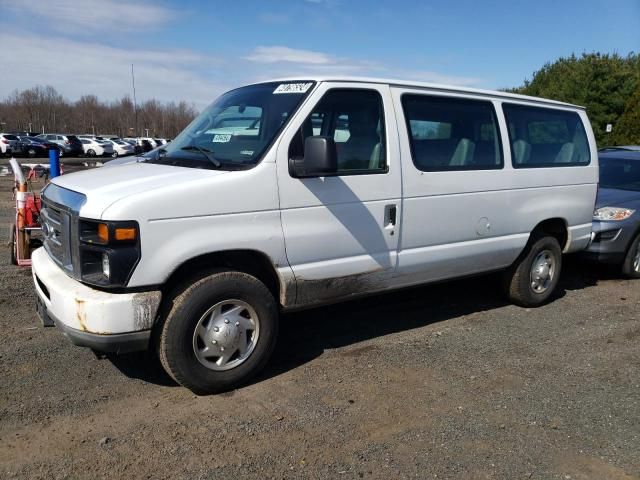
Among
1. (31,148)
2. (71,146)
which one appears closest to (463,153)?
(31,148)

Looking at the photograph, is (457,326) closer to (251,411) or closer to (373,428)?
(373,428)

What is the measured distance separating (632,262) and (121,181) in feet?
21.2

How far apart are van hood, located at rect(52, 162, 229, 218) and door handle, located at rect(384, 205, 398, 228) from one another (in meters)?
1.33

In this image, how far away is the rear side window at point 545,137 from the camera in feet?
17.4

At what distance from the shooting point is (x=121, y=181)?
3570mm

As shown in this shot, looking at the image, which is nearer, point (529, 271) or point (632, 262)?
point (529, 271)

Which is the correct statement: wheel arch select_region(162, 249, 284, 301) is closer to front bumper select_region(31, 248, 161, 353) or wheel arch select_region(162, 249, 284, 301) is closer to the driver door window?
front bumper select_region(31, 248, 161, 353)

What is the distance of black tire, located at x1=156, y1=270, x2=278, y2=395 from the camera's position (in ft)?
11.5

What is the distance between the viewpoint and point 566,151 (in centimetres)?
584

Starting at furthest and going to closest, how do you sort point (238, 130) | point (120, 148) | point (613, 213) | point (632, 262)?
point (120, 148)
point (632, 262)
point (613, 213)
point (238, 130)

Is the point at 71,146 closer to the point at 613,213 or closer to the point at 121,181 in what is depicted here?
the point at 613,213

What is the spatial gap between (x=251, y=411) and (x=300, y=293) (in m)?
0.89

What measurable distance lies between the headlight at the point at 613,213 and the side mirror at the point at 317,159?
4.76 metres

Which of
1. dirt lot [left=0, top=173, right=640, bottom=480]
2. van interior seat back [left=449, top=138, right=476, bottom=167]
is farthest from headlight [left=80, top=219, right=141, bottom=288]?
van interior seat back [left=449, top=138, right=476, bottom=167]
